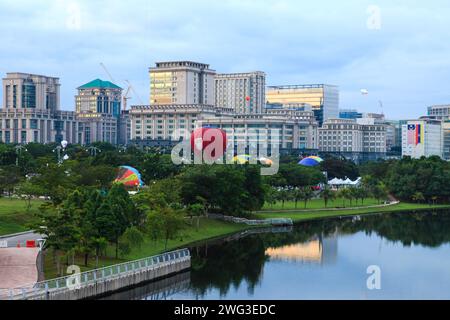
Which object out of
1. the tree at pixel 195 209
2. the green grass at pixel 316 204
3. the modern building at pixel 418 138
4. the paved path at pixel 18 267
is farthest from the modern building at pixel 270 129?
the paved path at pixel 18 267

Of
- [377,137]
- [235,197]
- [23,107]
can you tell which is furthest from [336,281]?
[23,107]

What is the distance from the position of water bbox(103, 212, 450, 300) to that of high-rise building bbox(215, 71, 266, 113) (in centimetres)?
11611

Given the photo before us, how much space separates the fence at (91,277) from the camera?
91.9ft

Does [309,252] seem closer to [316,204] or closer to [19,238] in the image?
[19,238]

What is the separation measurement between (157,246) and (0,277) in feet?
46.1

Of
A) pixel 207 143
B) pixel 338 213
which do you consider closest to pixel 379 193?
pixel 338 213

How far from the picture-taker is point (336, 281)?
38.0 m

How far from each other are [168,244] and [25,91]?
147 meters

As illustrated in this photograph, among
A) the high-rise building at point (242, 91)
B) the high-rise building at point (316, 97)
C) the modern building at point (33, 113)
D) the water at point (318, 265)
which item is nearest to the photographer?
the water at point (318, 265)

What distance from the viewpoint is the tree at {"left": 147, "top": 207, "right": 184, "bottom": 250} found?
41.3 metres

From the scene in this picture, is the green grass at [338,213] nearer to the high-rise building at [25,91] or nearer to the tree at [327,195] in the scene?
the tree at [327,195]

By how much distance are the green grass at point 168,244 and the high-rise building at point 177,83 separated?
327 feet
